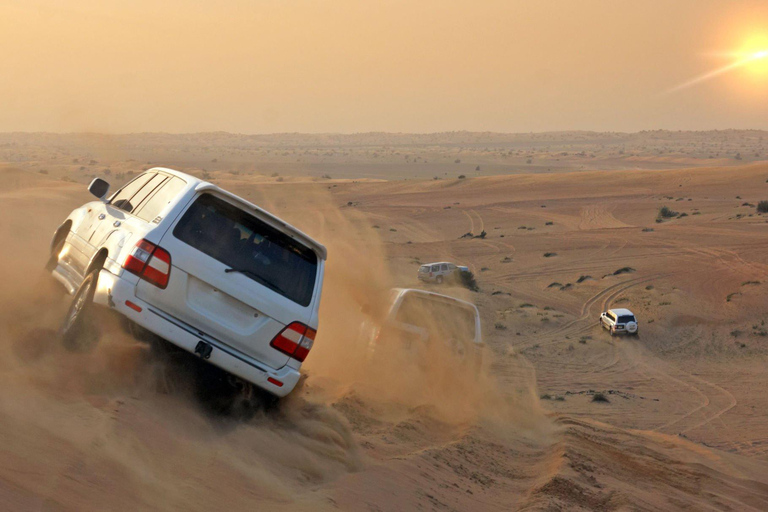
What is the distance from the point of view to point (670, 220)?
46750mm

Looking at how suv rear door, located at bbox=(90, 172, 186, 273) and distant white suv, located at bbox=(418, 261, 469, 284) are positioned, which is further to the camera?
distant white suv, located at bbox=(418, 261, 469, 284)

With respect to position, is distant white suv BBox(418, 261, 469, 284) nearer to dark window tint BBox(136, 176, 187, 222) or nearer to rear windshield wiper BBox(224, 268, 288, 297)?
dark window tint BBox(136, 176, 187, 222)

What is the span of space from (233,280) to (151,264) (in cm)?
63

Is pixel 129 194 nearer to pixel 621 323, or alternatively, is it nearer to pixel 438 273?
pixel 621 323

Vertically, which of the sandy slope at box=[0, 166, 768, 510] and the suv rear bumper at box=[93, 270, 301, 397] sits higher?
the suv rear bumper at box=[93, 270, 301, 397]

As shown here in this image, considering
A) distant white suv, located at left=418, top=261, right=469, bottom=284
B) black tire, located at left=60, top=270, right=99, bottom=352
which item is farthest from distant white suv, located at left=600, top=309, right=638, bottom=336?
black tire, located at left=60, top=270, right=99, bottom=352

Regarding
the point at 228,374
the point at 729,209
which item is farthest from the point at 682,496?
the point at 729,209

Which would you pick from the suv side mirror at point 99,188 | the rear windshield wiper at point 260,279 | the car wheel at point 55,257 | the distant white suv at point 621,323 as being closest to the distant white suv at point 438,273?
the distant white suv at point 621,323

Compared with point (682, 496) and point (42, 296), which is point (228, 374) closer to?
point (42, 296)

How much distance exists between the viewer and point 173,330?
19.9 ft

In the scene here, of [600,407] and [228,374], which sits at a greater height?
[228,374]

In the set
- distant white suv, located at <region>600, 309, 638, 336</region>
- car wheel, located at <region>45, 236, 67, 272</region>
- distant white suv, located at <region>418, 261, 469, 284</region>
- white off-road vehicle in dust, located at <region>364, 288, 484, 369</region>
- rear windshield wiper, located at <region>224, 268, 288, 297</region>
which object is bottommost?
distant white suv, located at <region>600, 309, 638, 336</region>

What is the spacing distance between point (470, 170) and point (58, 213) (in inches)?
3659

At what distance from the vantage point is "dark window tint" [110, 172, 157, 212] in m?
7.52
